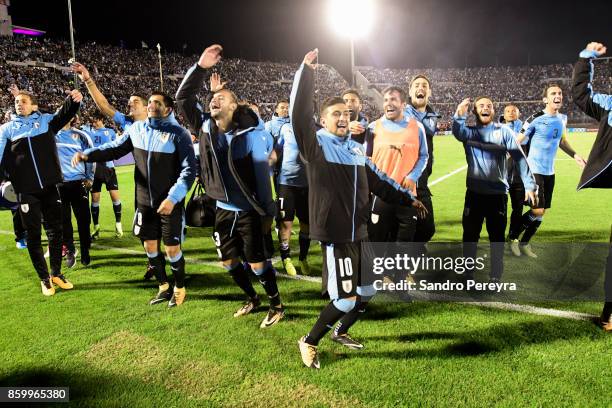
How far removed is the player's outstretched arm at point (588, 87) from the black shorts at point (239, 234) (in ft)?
10.4

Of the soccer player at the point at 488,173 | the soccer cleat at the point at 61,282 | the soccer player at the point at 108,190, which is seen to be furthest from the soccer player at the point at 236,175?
the soccer player at the point at 108,190

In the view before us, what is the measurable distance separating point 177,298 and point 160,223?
83 centimetres

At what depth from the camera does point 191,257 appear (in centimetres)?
649

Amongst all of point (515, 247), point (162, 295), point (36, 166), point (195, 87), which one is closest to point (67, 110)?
point (36, 166)

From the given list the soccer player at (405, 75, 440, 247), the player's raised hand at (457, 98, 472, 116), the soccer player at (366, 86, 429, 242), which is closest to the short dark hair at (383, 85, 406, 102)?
the soccer player at (366, 86, 429, 242)

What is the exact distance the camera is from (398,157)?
4426 mm

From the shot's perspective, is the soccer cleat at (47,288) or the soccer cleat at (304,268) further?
the soccer cleat at (304,268)

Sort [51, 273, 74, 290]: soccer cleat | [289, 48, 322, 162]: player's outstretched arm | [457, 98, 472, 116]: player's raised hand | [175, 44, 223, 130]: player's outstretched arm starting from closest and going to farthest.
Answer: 1. [289, 48, 322, 162]: player's outstretched arm
2. [175, 44, 223, 130]: player's outstretched arm
3. [457, 98, 472, 116]: player's raised hand
4. [51, 273, 74, 290]: soccer cleat

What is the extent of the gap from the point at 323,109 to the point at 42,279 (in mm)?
4009

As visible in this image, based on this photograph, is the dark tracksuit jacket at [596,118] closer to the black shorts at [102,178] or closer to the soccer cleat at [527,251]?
the soccer cleat at [527,251]

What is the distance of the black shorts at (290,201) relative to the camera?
5641 millimetres

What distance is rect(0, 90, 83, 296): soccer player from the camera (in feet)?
16.1

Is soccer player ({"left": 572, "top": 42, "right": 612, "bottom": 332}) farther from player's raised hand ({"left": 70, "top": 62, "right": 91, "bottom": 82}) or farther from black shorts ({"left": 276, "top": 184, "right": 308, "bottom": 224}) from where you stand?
player's raised hand ({"left": 70, "top": 62, "right": 91, "bottom": 82})

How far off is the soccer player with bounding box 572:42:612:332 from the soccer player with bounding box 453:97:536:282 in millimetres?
728
